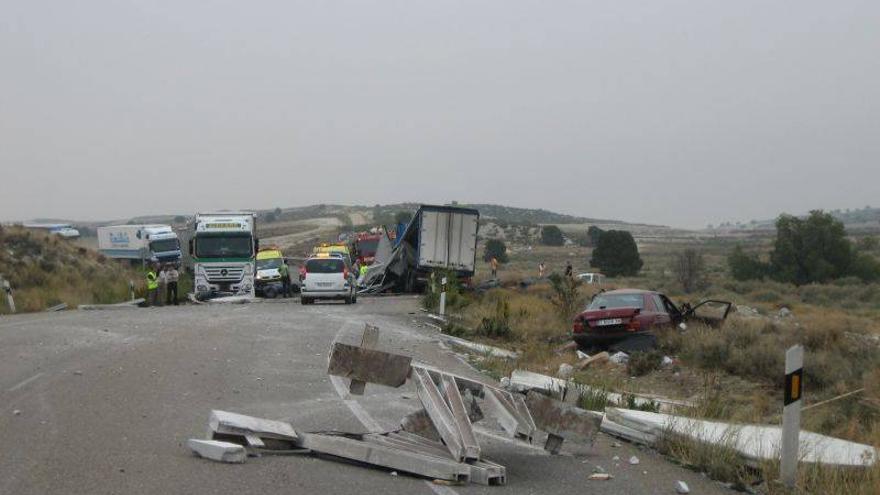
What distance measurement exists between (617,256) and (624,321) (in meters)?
46.7

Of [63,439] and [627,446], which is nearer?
[63,439]

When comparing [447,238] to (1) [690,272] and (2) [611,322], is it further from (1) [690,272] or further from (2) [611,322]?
(1) [690,272]

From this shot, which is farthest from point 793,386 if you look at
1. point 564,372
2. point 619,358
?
point 619,358

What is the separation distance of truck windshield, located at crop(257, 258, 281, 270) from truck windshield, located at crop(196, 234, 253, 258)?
4.51 m

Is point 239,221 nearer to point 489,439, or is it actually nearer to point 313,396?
point 313,396

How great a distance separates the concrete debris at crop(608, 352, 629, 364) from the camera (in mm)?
17594

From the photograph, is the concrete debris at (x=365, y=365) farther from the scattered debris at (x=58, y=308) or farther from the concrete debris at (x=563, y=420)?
the scattered debris at (x=58, y=308)

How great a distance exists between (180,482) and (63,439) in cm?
205

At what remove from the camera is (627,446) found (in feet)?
30.3

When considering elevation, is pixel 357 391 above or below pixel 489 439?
above

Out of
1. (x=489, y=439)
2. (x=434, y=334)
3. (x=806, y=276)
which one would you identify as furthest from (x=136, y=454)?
(x=806, y=276)

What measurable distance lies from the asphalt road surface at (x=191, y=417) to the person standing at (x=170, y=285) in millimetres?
15740

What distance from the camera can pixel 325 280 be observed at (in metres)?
34.1

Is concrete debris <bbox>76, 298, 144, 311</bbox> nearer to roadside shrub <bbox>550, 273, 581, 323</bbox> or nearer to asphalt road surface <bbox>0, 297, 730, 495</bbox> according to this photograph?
asphalt road surface <bbox>0, 297, 730, 495</bbox>
